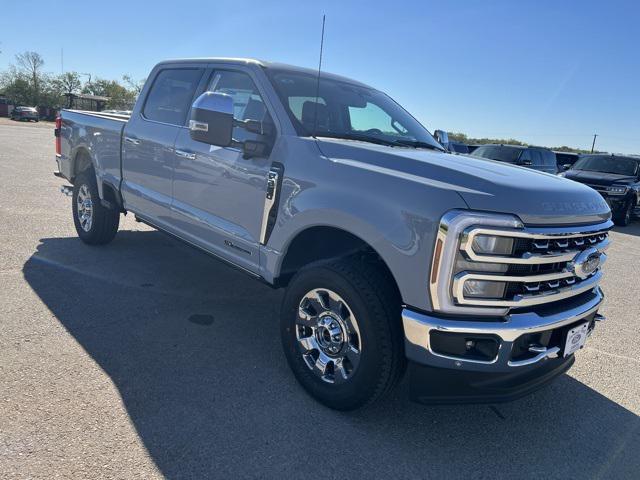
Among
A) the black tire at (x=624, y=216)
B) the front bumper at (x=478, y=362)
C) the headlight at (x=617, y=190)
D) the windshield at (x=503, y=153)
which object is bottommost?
the black tire at (x=624, y=216)

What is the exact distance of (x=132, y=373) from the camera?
3.16m

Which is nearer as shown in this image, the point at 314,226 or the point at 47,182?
the point at 314,226

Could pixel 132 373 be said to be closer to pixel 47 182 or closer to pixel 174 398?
pixel 174 398

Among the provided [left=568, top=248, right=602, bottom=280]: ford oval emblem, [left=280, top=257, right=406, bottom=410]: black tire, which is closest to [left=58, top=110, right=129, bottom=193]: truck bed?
[left=280, top=257, right=406, bottom=410]: black tire

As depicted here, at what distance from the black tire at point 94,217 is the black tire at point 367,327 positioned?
142 inches

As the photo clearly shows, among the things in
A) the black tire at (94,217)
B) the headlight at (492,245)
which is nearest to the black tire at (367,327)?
the headlight at (492,245)

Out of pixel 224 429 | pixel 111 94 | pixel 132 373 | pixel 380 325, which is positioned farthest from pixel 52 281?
pixel 111 94

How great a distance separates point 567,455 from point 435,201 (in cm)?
164

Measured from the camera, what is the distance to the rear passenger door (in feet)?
14.1

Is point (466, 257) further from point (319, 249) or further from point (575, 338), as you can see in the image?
point (319, 249)

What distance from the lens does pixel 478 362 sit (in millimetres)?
2395

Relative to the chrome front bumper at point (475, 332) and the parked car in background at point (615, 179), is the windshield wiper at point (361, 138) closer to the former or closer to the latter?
the chrome front bumper at point (475, 332)

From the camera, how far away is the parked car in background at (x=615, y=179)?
1269 centimetres

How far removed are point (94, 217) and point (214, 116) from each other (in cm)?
325
